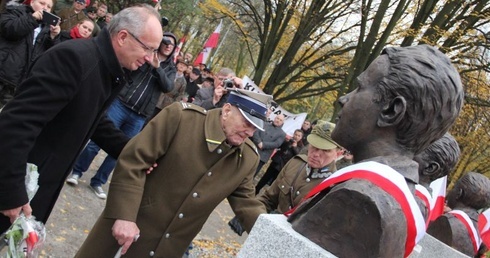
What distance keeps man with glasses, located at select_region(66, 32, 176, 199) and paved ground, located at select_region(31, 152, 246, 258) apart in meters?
0.19

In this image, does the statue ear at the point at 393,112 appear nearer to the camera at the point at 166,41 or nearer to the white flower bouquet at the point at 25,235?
the white flower bouquet at the point at 25,235

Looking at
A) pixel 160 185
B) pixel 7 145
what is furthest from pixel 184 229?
pixel 7 145

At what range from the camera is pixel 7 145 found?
2193 mm

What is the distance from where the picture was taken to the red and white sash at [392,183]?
5.82 ft

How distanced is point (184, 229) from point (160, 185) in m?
0.30

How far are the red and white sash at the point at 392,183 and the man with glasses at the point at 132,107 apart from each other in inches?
160

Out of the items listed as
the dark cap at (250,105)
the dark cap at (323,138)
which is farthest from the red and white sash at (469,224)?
the dark cap at (250,105)

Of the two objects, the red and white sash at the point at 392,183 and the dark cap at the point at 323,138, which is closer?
the red and white sash at the point at 392,183

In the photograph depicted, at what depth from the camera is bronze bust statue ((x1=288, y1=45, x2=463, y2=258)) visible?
1717 millimetres

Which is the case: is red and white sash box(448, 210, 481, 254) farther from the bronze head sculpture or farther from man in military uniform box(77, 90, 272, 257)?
man in military uniform box(77, 90, 272, 257)

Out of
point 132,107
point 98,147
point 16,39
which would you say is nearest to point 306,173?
point 132,107

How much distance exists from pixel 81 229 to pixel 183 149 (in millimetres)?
2623

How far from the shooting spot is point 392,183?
1.78 metres

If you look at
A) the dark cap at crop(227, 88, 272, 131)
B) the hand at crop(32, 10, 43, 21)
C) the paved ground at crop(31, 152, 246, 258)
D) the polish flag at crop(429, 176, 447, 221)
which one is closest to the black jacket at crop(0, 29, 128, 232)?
the dark cap at crop(227, 88, 272, 131)
